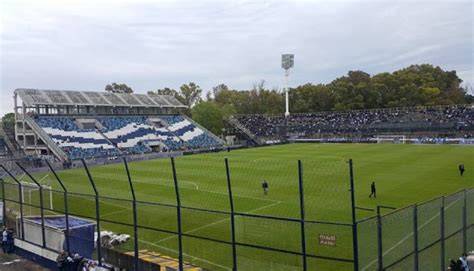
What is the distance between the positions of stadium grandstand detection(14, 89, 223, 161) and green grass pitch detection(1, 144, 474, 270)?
527 inches

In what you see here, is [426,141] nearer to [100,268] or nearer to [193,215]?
[193,215]

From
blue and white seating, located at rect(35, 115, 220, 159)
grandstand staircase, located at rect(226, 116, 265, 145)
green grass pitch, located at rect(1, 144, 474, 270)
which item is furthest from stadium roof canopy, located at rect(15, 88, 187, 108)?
green grass pitch, located at rect(1, 144, 474, 270)

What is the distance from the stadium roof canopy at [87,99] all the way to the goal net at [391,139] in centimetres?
3563

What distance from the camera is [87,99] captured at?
65.4 meters

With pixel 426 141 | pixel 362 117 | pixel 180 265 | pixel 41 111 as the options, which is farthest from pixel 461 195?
pixel 362 117

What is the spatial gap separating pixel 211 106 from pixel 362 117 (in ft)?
99.7

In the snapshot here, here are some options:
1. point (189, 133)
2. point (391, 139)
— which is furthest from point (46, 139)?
point (391, 139)

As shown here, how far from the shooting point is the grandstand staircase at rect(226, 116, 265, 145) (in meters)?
76.1

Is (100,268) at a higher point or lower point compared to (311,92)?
lower

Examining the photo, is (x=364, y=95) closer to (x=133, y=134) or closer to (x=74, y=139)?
(x=133, y=134)

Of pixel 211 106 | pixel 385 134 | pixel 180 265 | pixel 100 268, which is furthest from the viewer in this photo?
pixel 211 106

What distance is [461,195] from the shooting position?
1346 centimetres

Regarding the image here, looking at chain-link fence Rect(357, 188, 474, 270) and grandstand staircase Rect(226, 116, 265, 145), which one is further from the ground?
grandstand staircase Rect(226, 116, 265, 145)

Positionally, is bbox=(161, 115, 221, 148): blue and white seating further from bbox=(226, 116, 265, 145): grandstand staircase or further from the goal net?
the goal net
